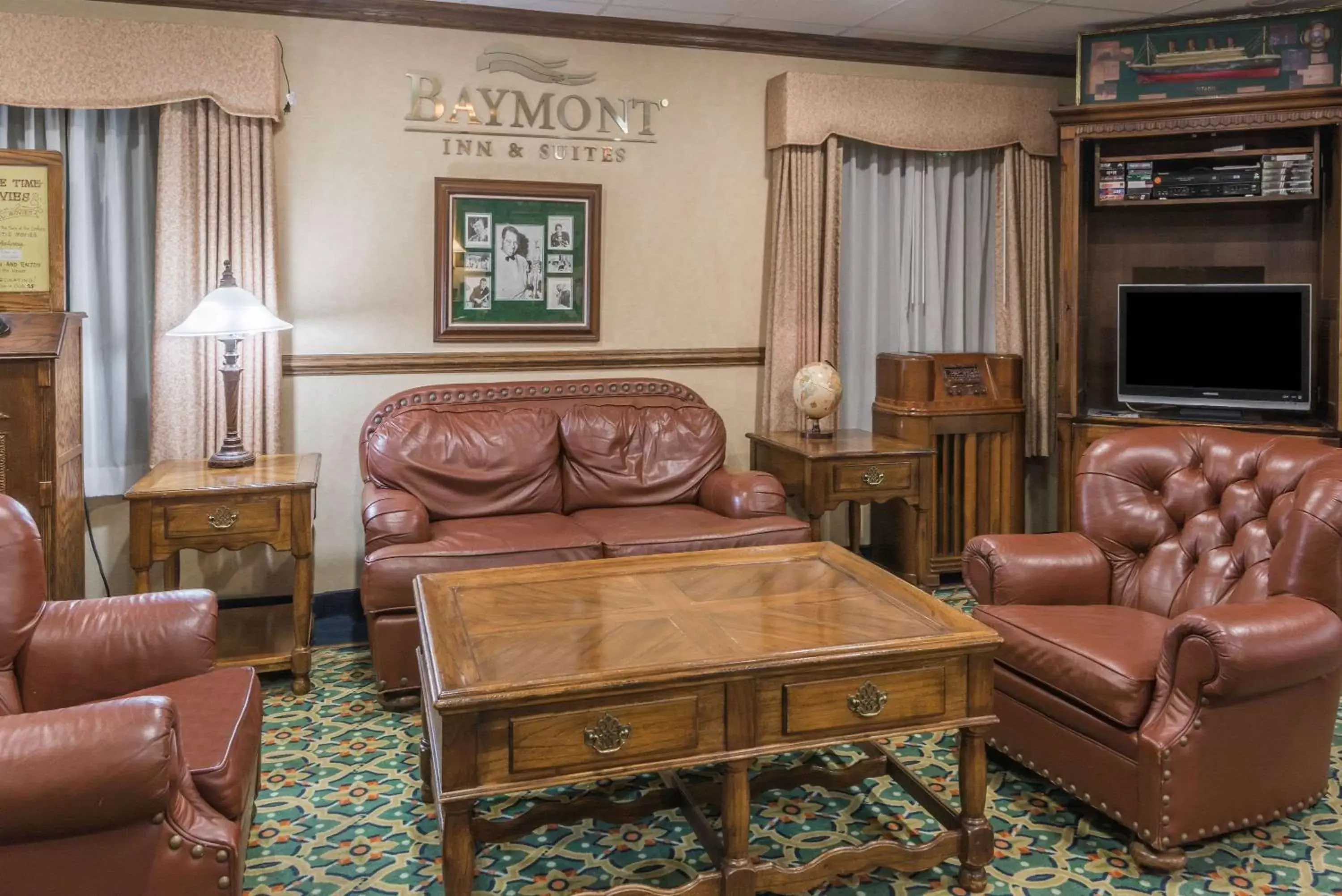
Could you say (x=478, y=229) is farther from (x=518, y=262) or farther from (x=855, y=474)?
(x=855, y=474)

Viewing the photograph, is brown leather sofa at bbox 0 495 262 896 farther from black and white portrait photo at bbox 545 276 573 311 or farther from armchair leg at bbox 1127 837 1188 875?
black and white portrait photo at bbox 545 276 573 311

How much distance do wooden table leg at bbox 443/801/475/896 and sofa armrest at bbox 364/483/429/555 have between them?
1.64m

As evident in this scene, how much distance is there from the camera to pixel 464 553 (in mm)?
3592

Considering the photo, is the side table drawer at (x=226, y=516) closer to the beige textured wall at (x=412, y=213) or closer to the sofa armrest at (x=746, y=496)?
the beige textured wall at (x=412, y=213)

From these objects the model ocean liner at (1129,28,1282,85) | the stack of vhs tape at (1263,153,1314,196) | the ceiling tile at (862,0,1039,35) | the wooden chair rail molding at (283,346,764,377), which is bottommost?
the wooden chair rail molding at (283,346,764,377)

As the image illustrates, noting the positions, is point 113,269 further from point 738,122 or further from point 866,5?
point 866,5

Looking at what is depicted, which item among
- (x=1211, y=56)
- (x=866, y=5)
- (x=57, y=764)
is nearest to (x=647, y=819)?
(x=57, y=764)

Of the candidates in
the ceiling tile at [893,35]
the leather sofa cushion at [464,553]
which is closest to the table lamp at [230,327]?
the leather sofa cushion at [464,553]

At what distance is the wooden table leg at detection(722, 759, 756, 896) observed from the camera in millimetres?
2248

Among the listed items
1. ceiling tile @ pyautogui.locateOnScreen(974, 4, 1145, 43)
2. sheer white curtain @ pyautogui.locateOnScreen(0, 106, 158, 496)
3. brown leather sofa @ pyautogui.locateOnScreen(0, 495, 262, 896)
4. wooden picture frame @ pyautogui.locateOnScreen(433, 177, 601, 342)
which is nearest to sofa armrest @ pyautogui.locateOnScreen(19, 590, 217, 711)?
brown leather sofa @ pyautogui.locateOnScreen(0, 495, 262, 896)

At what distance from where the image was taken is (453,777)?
205cm

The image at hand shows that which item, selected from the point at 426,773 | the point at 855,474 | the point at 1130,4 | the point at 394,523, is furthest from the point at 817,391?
the point at 426,773

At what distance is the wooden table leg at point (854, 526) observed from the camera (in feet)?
16.2

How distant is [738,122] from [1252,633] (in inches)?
131
